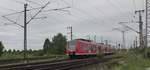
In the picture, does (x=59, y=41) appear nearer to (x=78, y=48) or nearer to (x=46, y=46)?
(x=46, y=46)

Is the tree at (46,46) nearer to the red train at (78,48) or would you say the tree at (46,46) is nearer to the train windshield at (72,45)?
the red train at (78,48)

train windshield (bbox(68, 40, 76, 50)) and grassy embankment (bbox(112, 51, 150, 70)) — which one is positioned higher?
train windshield (bbox(68, 40, 76, 50))

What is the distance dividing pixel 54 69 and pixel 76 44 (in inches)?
854

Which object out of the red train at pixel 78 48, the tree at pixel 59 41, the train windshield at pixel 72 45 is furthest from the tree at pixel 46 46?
the train windshield at pixel 72 45

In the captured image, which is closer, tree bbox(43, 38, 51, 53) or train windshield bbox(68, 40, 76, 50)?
train windshield bbox(68, 40, 76, 50)

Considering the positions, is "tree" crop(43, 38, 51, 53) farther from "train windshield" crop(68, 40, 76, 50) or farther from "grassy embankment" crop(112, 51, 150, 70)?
"grassy embankment" crop(112, 51, 150, 70)

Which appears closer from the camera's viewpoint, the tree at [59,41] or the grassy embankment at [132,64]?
the grassy embankment at [132,64]

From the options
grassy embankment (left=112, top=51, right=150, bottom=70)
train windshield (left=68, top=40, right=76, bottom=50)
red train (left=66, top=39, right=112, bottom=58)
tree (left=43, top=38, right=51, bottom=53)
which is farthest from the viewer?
tree (left=43, top=38, right=51, bottom=53)

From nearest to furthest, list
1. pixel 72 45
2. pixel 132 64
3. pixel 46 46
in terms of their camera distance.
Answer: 1. pixel 132 64
2. pixel 72 45
3. pixel 46 46

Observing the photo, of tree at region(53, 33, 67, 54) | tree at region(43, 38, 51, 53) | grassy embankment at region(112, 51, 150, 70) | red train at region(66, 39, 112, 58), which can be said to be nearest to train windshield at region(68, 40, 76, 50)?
red train at region(66, 39, 112, 58)

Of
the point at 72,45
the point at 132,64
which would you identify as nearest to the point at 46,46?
the point at 72,45

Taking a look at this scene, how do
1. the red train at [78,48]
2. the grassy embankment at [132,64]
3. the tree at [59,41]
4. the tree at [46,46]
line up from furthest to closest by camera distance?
the tree at [59,41]
the tree at [46,46]
the red train at [78,48]
the grassy embankment at [132,64]

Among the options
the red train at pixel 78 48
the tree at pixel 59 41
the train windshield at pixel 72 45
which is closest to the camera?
the red train at pixel 78 48

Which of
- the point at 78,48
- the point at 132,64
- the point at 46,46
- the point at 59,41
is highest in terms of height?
the point at 59,41
